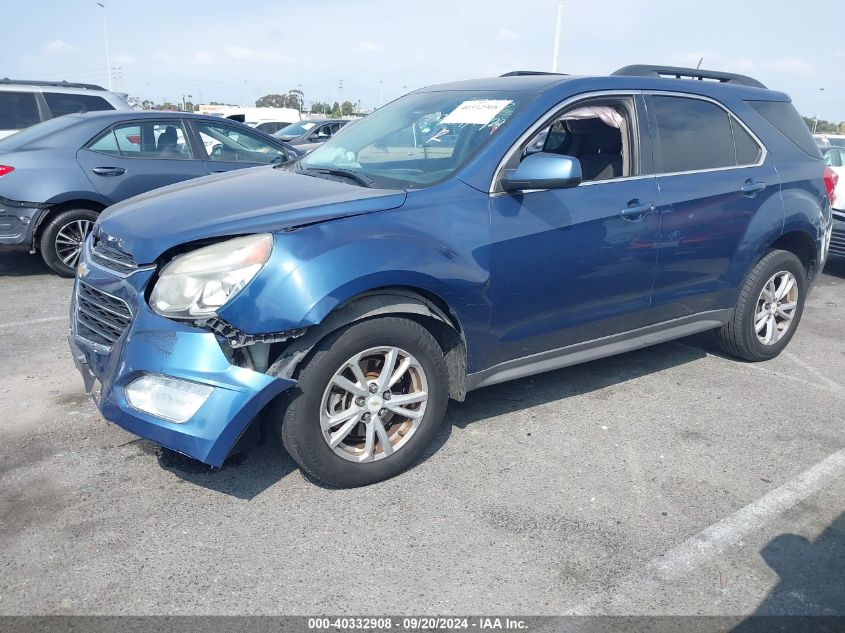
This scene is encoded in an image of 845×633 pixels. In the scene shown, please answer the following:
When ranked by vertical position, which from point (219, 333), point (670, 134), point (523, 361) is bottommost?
point (523, 361)

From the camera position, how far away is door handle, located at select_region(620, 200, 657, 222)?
3891mm

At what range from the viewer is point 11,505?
306cm

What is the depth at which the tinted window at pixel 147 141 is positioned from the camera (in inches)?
280

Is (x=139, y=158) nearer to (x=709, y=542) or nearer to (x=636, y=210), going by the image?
(x=636, y=210)

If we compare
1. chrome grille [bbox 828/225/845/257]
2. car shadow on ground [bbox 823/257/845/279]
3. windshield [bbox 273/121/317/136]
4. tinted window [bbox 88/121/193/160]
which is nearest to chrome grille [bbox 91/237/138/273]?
tinted window [bbox 88/121/193/160]

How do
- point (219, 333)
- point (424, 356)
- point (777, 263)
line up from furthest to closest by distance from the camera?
point (777, 263) → point (424, 356) → point (219, 333)

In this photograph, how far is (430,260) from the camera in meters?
3.20

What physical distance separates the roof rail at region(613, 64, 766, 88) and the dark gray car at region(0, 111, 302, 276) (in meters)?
3.42

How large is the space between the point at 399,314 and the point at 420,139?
1.19 metres

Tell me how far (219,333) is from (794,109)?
171 inches

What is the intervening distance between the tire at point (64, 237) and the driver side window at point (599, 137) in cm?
473

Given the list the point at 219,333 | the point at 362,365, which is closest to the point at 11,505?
the point at 219,333

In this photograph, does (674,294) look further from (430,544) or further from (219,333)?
(219,333)

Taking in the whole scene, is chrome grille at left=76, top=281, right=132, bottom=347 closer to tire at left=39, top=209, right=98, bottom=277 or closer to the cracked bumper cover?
the cracked bumper cover
